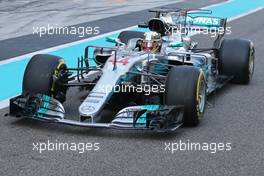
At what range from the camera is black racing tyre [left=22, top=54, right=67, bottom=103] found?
7.38 m

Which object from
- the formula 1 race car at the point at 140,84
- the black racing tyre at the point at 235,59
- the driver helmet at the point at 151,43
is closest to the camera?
the formula 1 race car at the point at 140,84

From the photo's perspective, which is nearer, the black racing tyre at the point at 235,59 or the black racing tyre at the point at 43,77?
the black racing tyre at the point at 43,77

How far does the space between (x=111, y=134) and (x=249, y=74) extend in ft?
10.5

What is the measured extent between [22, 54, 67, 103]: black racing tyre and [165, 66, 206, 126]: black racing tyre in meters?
1.37

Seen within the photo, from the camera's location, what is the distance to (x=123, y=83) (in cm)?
729

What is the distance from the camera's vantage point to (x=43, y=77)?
24.2 ft

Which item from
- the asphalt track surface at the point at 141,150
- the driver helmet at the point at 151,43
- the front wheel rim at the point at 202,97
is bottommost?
the asphalt track surface at the point at 141,150

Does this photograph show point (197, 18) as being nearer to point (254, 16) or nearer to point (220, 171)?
point (220, 171)

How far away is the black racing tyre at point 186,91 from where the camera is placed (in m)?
6.90

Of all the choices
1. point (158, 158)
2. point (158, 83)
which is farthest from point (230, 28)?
point (158, 158)

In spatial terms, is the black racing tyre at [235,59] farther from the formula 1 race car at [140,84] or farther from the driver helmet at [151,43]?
the driver helmet at [151,43]

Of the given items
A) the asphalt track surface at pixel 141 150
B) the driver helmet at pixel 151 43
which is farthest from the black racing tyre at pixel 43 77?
→ the driver helmet at pixel 151 43

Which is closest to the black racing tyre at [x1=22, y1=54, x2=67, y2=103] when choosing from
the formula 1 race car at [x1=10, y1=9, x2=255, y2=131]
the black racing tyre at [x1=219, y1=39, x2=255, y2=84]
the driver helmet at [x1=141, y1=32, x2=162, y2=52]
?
the formula 1 race car at [x1=10, y1=9, x2=255, y2=131]

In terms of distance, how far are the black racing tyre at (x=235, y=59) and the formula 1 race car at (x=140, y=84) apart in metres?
0.01
